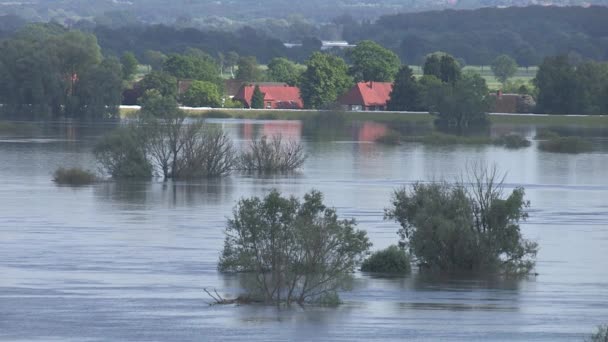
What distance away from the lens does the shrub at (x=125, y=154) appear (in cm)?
5700

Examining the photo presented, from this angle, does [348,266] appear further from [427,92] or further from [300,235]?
[427,92]

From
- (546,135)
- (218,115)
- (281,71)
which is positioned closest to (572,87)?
(546,135)

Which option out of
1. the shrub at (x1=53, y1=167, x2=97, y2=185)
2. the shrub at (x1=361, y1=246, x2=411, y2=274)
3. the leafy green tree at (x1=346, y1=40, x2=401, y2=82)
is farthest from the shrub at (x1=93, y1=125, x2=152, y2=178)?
the leafy green tree at (x1=346, y1=40, x2=401, y2=82)

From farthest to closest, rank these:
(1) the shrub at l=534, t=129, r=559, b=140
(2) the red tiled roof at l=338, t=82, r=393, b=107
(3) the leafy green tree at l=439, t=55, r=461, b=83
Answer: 1. (2) the red tiled roof at l=338, t=82, r=393, b=107
2. (3) the leafy green tree at l=439, t=55, r=461, b=83
3. (1) the shrub at l=534, t=129, r=559, b=140

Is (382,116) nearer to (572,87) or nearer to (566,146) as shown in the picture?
(572,87)

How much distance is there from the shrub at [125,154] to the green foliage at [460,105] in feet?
171

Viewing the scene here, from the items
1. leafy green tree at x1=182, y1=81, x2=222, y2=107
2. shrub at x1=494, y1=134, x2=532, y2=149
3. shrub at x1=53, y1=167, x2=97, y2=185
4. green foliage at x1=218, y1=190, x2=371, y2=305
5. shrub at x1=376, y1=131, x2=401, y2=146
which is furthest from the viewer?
leafy green tree at x1=182, y1=81, x2=222, y2=107

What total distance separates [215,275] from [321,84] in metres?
96.9

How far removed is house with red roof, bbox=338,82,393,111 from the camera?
126750mm

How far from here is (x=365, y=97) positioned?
128m

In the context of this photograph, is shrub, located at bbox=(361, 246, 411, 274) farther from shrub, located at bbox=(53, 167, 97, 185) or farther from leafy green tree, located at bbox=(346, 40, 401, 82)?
leafy green tree, located at bbox=(346, 40, 401, 82)

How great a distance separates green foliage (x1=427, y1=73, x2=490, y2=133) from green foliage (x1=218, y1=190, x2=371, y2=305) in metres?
79.0

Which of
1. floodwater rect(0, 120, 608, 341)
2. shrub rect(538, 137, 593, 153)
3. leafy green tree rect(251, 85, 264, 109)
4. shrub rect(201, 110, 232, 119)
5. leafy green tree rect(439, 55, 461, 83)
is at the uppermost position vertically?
leafy green tree rect(439, 55, 461, 83)

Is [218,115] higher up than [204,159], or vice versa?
[218,115]
